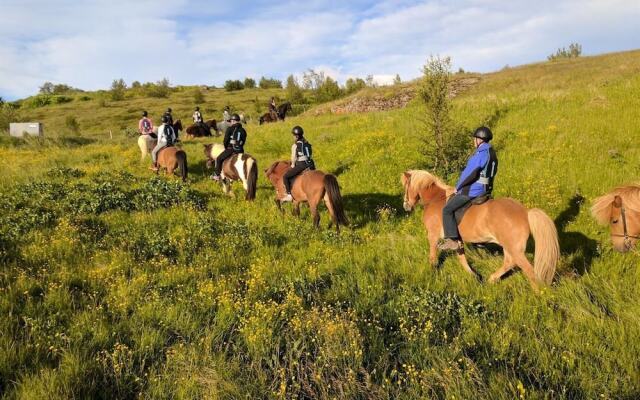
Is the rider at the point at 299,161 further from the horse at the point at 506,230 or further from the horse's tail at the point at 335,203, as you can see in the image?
the horse at the point at 506,230

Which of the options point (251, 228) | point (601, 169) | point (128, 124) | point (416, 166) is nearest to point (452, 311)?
point (251, 228)

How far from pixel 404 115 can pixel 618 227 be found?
1744 cm

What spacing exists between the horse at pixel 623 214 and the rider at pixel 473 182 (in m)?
2.12

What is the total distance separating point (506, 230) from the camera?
623 centimetres

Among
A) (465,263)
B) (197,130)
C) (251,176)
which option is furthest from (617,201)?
(197,130)

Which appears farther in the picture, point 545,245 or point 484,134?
point 484,134

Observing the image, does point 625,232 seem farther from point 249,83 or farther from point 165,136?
point 249,83

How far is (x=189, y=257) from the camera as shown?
25.1 ft

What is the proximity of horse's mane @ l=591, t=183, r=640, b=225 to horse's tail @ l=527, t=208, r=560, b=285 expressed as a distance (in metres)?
1.91

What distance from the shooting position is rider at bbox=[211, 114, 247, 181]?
44.8 ft

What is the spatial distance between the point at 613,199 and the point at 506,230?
227cm

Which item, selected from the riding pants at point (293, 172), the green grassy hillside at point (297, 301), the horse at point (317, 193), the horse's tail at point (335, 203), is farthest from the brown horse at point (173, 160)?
the horse's tail at point (335, 203)

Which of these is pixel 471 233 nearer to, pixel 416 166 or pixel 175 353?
pixel 175 353

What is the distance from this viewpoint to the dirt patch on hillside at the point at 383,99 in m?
35.8
